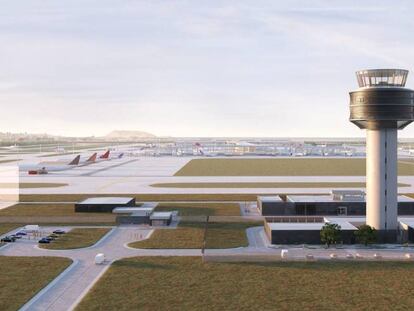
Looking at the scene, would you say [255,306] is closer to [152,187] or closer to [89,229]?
[89,229]

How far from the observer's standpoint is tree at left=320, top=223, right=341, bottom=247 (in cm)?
5419

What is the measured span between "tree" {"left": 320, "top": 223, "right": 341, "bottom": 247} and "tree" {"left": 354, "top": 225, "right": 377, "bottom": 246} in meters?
2.30

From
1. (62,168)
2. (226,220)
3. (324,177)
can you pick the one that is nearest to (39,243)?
(226,220)

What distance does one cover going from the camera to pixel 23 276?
141 ft

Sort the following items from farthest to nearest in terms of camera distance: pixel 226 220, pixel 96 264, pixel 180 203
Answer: pixel 180 203
pixel 226 220
pixel 96 264

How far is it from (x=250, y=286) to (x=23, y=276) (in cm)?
2064

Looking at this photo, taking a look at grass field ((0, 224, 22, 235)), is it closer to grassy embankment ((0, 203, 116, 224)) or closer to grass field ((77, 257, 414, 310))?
grassy embankment ((0, 203, 116, 224))

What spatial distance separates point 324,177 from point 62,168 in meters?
83.3

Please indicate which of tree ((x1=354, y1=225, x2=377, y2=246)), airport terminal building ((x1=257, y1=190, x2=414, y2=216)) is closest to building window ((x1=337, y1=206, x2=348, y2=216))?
airport terminal building ((x1=257, y1=190, x2=414, y2=216))

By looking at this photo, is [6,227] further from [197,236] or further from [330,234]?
[330,234]

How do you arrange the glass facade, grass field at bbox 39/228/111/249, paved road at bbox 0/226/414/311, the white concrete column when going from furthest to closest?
the white concrete column
grass field at bbox 39/228/111/249
the glass facade
paved road at bbox 0/226/414/311

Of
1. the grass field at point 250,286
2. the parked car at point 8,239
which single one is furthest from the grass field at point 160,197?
the grass field at point 250,286

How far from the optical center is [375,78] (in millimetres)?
55312

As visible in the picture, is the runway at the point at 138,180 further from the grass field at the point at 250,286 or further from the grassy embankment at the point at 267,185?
the grass field at the point at 250,286
